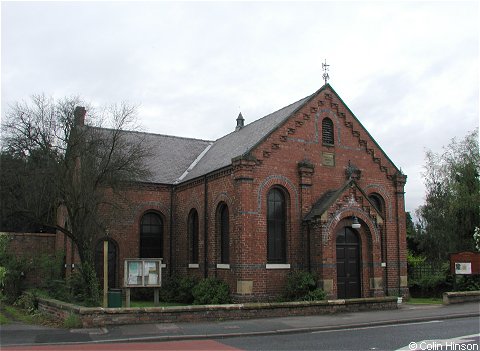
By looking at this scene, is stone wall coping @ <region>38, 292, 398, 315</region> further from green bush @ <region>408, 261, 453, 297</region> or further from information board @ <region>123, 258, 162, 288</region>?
green bush @ <region>408, 261, 453, 297</region>

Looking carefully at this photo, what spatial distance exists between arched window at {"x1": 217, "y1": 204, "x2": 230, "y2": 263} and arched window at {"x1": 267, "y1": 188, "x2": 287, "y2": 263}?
2041 millimetres

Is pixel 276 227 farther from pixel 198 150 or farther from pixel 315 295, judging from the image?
pixel 198 150

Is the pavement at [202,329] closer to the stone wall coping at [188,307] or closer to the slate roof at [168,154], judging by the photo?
the stone wall coping at [188,307]

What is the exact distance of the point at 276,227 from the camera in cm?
2291

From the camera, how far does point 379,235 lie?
23.5m

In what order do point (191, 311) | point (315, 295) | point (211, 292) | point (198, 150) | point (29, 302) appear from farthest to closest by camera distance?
point (198, 150) → point (211, 292) → point (315, 295) → point (29, 302) → point (191, 311)

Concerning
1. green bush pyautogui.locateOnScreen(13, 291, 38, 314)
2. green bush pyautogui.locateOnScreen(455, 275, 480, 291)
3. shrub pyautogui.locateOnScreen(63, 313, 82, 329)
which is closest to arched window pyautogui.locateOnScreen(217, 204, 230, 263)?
green bush pyautogui.locateOnScreen(13, 291, 38, 314)

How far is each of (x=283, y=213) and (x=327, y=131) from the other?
15.8 feet

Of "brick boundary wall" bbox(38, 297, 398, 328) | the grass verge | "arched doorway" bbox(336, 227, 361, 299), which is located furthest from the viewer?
"arched doorway" bbox(336, 227, 361, 299)

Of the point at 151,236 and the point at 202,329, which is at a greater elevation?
the point at 151,236

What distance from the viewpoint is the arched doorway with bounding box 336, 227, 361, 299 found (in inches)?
897

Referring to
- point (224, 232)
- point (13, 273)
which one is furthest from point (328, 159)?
point (13, 273)

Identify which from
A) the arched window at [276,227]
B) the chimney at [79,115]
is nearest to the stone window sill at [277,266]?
the arched window at [276,227]

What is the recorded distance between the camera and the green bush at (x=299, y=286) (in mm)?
21328
